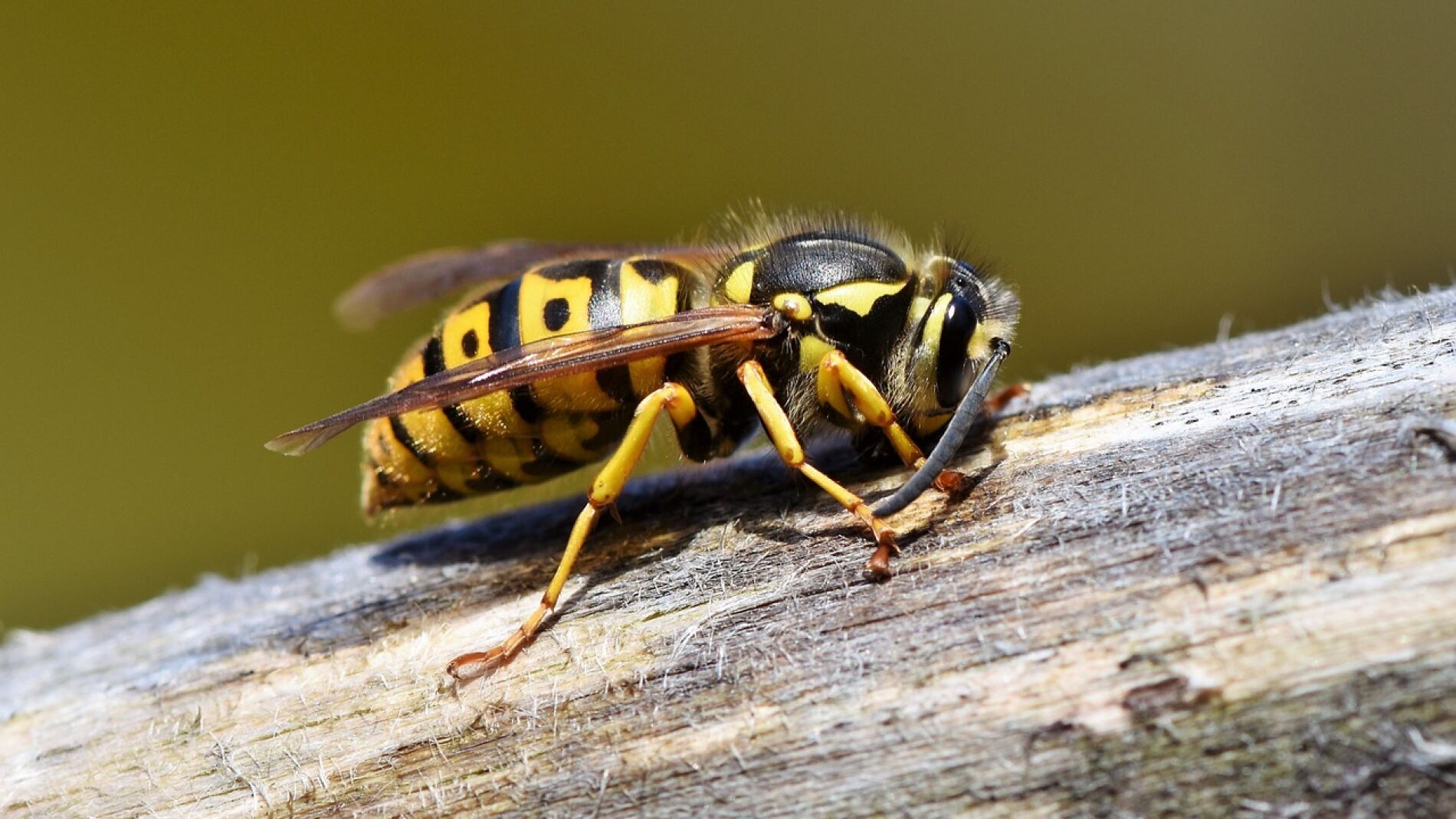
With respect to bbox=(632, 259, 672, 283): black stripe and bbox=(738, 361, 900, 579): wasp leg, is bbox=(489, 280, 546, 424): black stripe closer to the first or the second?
bbox=(632, 259, 672, 283): black stripe

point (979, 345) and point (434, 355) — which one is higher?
point (434, 355)

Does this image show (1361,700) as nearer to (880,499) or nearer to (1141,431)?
(1141,431)

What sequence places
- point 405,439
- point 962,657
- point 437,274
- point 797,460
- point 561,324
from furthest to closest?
point 437,274, point 405,439, point 561,324, point 797,460, point 962,657

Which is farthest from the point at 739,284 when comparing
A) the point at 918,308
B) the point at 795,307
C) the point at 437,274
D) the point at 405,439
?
the point at 437,274

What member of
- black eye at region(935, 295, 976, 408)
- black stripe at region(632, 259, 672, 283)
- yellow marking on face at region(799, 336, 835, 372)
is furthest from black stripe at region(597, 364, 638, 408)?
black eye at region(935, 295, 976, 408)

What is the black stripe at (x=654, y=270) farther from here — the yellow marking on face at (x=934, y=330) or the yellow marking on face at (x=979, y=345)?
the yellow marking on face at (x=979, y=345)

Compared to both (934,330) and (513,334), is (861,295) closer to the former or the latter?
(934,330)

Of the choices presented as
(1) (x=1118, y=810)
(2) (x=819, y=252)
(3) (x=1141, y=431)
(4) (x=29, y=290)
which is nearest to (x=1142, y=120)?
(2) (x=819, y=252)

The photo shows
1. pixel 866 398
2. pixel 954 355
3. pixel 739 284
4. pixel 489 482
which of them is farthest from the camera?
pixel 489 482
